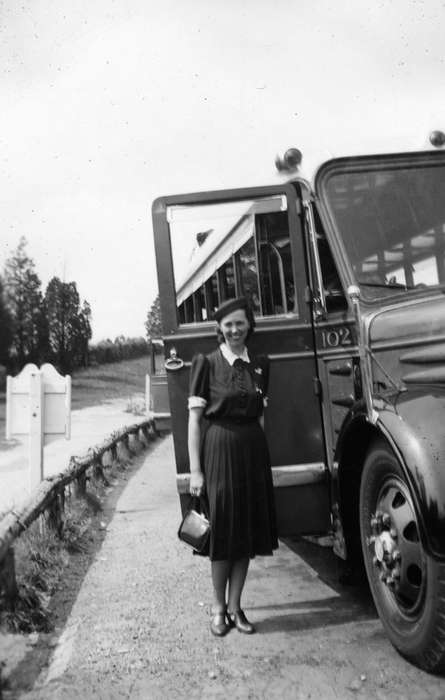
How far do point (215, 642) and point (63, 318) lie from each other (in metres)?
16.5

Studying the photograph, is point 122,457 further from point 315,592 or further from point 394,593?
point 394,593

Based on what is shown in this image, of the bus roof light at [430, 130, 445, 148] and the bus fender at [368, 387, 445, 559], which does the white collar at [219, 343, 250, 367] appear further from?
the bus roof light at [430, 130, 445, 148]

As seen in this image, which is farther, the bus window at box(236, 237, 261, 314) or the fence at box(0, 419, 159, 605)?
the bus window at box(236, 237, 261, 314)

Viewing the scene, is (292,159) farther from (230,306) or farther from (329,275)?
(230,306)

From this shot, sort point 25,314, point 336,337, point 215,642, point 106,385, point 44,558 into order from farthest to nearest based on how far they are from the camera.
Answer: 1. point 106,385
2. point 25,314
3. point 44,558
4. point 336,337
5. point 215,642

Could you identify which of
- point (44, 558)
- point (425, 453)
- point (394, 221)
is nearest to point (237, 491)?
point (425, 453)

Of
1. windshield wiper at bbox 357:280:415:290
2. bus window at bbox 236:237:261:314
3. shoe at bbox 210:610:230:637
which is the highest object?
bus window at bbox 236:237:261:314

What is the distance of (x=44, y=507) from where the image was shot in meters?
5.06

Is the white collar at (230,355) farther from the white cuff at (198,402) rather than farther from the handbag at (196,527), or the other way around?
the handbag at (196,527)

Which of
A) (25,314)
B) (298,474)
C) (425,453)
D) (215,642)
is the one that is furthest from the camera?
(25,314)

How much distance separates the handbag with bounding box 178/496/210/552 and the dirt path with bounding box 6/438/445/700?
1.55 ft

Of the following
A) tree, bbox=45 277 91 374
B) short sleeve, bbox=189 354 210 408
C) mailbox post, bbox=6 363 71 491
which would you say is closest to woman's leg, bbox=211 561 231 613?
short sleeve, bbox=189 354 210 408

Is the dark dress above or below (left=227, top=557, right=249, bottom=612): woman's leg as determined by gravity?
above

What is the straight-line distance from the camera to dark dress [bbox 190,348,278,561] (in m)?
3.57
